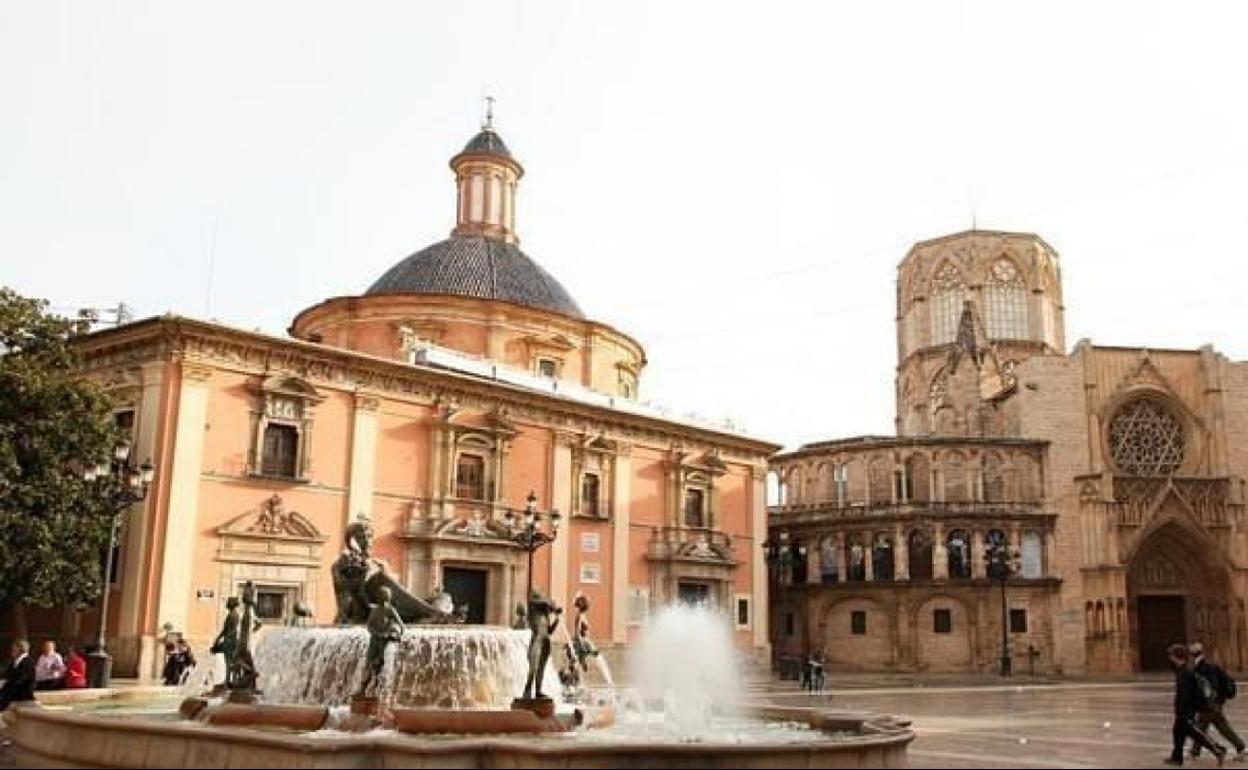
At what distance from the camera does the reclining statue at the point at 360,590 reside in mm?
13234

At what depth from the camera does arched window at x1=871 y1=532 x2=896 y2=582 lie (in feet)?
137

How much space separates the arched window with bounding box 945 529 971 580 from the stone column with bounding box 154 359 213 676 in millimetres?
27619

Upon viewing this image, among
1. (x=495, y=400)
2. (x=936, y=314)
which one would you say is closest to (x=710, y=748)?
(x=495, y=400)

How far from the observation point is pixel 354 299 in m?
33.6

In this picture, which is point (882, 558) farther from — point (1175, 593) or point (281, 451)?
point (281, 451)

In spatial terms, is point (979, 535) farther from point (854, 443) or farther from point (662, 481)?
point (662, 481)

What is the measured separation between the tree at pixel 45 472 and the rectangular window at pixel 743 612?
19.3 metres

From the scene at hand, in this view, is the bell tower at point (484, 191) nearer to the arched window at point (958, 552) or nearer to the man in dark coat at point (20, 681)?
the arched window at point (958, 552)

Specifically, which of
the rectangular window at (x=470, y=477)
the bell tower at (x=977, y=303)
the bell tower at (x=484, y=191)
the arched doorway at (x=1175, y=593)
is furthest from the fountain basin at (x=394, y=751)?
the bell tower at (x=977, y=303)

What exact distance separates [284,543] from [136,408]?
4303 mm

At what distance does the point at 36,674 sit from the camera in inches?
616

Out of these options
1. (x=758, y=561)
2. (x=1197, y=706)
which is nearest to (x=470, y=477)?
(x=758, y=561)

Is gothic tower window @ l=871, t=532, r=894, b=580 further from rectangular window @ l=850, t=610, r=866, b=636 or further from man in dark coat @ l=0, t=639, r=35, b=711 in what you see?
man in dark coat @ l=0, t=639, r=35, b=711

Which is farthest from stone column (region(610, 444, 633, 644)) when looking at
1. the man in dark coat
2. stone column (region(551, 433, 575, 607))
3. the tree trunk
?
the man in dark coat
